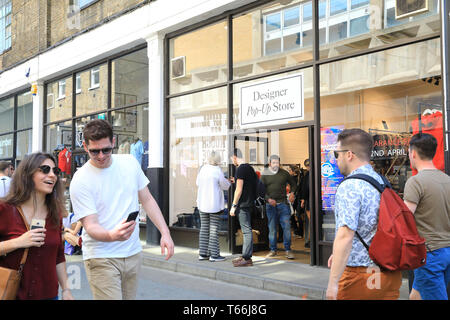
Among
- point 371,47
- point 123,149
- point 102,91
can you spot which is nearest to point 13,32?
point 102,91

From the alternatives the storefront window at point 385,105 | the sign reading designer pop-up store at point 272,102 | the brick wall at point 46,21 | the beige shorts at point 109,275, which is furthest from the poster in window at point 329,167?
the brick wall at point 46,21

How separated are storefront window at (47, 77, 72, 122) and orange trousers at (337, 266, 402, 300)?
13.0m

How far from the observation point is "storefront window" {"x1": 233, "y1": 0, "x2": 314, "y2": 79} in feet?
27.8

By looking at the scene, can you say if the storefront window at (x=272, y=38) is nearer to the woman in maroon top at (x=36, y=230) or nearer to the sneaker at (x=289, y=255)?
the sneaker at (x=289, y=255)

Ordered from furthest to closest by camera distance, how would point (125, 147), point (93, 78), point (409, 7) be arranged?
1. point (93, 78)
2. point (125, 147)
3. point (409, 7)

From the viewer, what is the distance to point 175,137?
36.0ft

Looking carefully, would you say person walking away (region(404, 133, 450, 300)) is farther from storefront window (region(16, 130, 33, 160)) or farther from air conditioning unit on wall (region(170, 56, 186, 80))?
storefront window (region(16, 130, 33, 160))

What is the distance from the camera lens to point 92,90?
1349 centimetres

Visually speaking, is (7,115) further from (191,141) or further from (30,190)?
(30,190)

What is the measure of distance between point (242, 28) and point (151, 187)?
4149mm

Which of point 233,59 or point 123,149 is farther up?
point 233,59

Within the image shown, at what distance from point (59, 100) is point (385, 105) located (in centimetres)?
1110

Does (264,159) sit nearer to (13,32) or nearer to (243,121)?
(243,121)

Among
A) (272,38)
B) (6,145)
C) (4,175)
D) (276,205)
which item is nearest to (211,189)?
(276,205)
